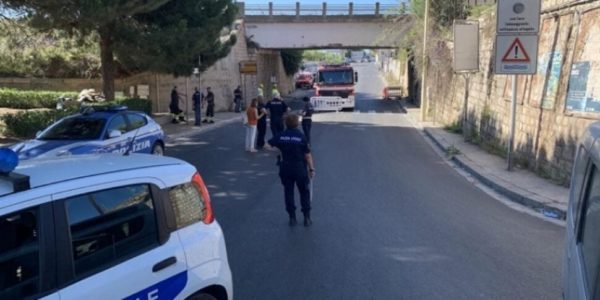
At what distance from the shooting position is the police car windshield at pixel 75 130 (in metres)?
11.8

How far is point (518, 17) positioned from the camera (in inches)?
506

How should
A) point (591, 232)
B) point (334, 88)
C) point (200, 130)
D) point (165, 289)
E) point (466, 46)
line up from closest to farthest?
point (591, 232)
point (165, 289)
point (466, 46)
point (200, 130)
point (334, 88)

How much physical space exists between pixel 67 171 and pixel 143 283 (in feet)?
2.71

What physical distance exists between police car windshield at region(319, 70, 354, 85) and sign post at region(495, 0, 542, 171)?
1006 inches

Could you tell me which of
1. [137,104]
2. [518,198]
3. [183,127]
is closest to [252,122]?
[518,198]

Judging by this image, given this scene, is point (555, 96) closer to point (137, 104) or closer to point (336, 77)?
point (137, 104)

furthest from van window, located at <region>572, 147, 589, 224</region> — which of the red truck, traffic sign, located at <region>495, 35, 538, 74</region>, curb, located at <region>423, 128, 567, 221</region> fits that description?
the red truck

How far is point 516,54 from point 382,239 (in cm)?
719

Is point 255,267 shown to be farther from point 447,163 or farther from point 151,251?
point 447,163

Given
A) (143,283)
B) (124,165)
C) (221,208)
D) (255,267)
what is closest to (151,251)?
(143,283)

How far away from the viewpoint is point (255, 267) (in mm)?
6559

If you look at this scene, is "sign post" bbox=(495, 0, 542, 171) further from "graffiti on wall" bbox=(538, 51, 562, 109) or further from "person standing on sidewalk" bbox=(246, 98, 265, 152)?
"person standing on sidewalk" bbox=(246, 98, 265, 152)

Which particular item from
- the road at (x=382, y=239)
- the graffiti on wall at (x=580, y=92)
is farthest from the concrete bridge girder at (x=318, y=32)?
the graffiti on wall at (x=580, y=92)

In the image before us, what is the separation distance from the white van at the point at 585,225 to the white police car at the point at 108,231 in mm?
2417
